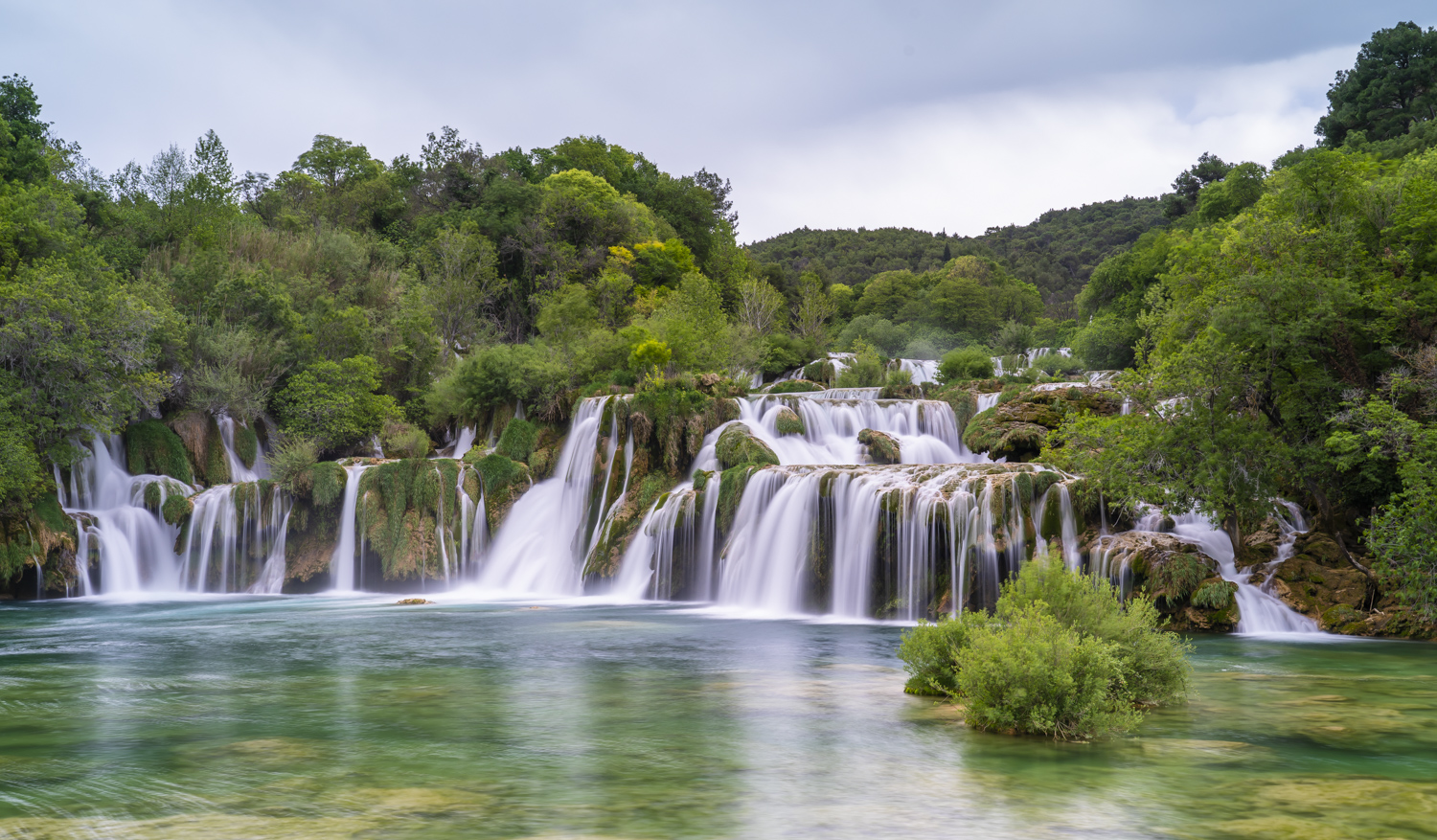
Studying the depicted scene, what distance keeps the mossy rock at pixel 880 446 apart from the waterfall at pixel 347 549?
15.3 metres

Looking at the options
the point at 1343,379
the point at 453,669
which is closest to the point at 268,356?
the point at 453,669

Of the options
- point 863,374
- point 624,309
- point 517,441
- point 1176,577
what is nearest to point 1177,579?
point 1176,577

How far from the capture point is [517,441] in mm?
31469

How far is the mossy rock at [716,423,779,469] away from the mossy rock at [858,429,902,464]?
2.96 meters

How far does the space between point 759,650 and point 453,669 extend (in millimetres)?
4849

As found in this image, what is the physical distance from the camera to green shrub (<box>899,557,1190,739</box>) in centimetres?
888

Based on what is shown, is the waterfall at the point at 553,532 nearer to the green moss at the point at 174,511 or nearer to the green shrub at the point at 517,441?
the green shrub at the point at 517,441

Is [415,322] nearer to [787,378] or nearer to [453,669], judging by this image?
[787,378]

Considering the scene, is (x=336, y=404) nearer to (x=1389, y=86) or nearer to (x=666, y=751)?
(x=666, y=751)

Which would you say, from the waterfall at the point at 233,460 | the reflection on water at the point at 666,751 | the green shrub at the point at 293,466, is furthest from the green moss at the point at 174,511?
the reflection on water at the point at 666,751

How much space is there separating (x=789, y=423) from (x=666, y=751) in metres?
21.4

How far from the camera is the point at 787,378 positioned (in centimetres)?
5019

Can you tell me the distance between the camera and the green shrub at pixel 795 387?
146 ft

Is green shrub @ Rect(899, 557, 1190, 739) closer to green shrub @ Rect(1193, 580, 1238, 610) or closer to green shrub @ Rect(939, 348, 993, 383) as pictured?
green shrub @ Rect(1193, 580, 1238, 610)
